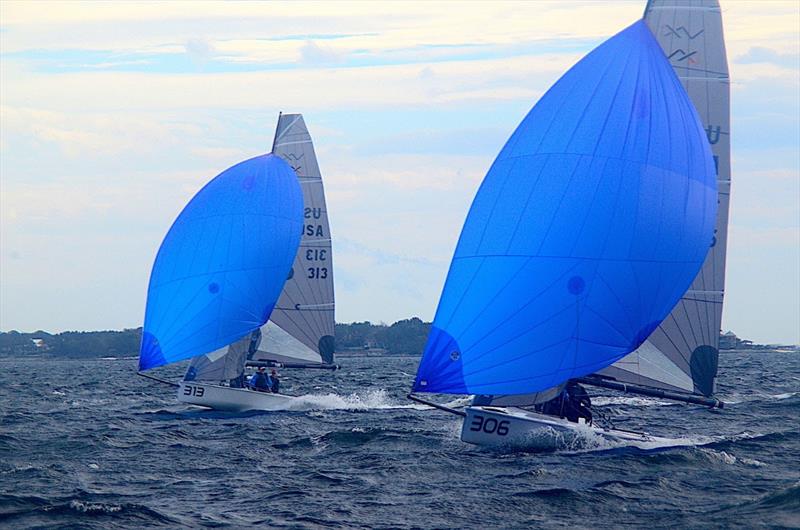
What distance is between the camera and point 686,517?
15.7 metres

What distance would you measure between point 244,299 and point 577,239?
1366 cm

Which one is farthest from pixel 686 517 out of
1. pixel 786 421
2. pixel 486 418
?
pixel 786 421

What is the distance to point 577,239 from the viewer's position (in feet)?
66.3

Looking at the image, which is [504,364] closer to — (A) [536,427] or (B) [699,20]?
(A) [536,427]

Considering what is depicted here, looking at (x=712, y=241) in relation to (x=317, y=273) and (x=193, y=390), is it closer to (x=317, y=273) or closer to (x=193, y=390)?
(x=193, y=390)

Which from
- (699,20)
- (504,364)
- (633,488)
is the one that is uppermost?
(699,20)

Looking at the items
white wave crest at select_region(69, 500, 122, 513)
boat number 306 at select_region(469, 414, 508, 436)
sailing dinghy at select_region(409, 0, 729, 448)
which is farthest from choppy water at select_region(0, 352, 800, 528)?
sailing dinghy at select_region(409, 0, 729, 448)

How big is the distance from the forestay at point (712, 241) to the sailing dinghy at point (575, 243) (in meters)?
1.55

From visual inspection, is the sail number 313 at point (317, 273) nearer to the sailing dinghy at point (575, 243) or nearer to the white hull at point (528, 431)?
the sailing dinghy at point (575, 243)

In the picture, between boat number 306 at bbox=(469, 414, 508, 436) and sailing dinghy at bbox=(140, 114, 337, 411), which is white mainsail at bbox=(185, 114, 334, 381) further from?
boat number 306 at bbox=(469, 414, 508, 436)

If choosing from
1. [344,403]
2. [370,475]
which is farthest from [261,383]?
[370,475]

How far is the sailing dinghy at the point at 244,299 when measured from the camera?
31.5 meters

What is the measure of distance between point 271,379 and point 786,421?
44.5ft

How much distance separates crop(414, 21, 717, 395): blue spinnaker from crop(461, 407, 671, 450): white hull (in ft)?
3.32
